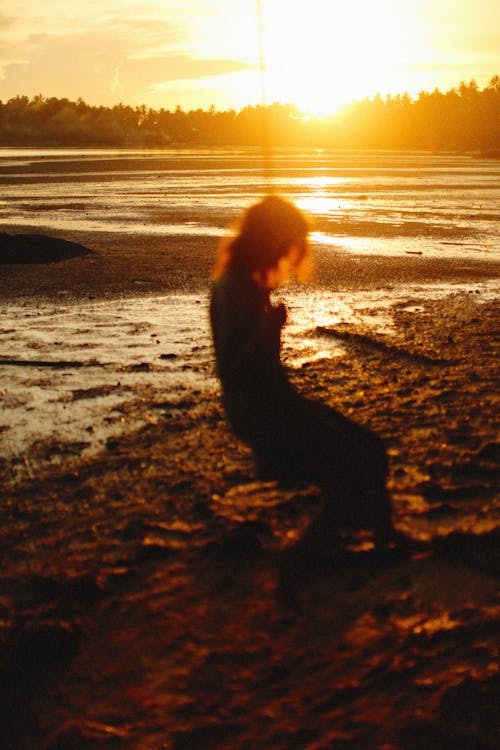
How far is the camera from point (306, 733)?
191cm

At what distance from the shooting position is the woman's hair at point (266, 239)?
14.0ft

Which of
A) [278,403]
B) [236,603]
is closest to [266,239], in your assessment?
[278,403]

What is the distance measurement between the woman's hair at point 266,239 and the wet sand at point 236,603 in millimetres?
926

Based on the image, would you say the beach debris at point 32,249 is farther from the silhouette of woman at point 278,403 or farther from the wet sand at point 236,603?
the wet sand at point 236,603

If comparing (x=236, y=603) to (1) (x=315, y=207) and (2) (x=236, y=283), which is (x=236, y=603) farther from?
(1) (x=315, y=207)

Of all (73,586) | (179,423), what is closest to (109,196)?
(179,423)

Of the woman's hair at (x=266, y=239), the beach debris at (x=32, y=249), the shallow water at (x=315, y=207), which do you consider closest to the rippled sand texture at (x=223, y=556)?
the woman's hair at (x=266, y=239)

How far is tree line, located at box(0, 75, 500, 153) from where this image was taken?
97125 mm

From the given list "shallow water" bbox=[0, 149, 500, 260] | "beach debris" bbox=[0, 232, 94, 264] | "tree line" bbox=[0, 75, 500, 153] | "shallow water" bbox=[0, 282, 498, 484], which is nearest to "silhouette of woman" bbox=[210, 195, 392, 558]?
"shallow water" bbox=[0, 282, 498, 484]

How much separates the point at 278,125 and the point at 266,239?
467ft

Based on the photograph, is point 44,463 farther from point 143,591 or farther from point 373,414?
point 373,414

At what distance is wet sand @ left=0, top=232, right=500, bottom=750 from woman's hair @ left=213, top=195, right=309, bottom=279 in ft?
3.04

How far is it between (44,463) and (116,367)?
5.05 feet

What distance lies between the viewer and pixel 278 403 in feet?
13.8
